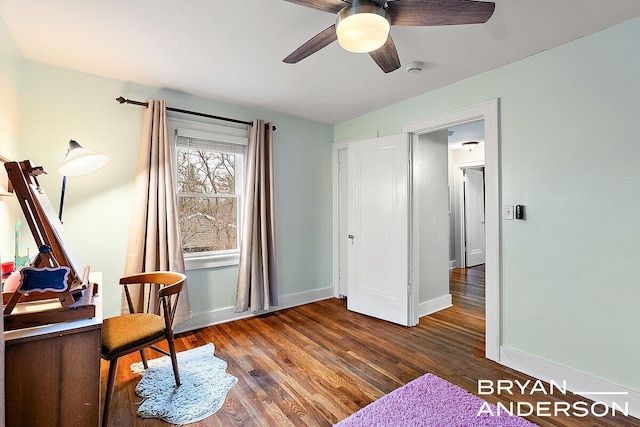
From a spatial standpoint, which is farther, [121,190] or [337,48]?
[121,190]

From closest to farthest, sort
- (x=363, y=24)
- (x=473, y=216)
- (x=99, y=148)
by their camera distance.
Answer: (x=363, y=24)
(x=99, y=148)
(x=473, y=216)

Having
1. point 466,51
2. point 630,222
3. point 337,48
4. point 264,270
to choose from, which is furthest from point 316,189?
point 630,222

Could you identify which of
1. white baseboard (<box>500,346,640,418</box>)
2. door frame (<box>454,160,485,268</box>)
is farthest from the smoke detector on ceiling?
door frame (<box>454,160,485,268</box>)

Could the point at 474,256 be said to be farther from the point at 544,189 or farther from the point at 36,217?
the point at 36,217

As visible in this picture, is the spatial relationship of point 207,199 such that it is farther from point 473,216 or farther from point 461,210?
point 473,216

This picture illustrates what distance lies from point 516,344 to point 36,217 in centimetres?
325

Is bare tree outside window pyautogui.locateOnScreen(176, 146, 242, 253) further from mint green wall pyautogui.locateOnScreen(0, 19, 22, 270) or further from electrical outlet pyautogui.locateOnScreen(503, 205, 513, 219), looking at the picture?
electrical outlet pyautogui.locateOnScreen(503, 205, 513, 219)

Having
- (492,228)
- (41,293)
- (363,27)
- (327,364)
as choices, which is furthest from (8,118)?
(492,228)

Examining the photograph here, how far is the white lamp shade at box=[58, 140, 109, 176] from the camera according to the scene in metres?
2.05

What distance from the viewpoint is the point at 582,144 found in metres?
2.10

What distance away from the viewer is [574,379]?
2115mm

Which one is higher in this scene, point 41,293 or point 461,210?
point 461,210

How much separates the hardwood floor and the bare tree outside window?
0.95 meters

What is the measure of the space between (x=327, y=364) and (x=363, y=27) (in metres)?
2.37
